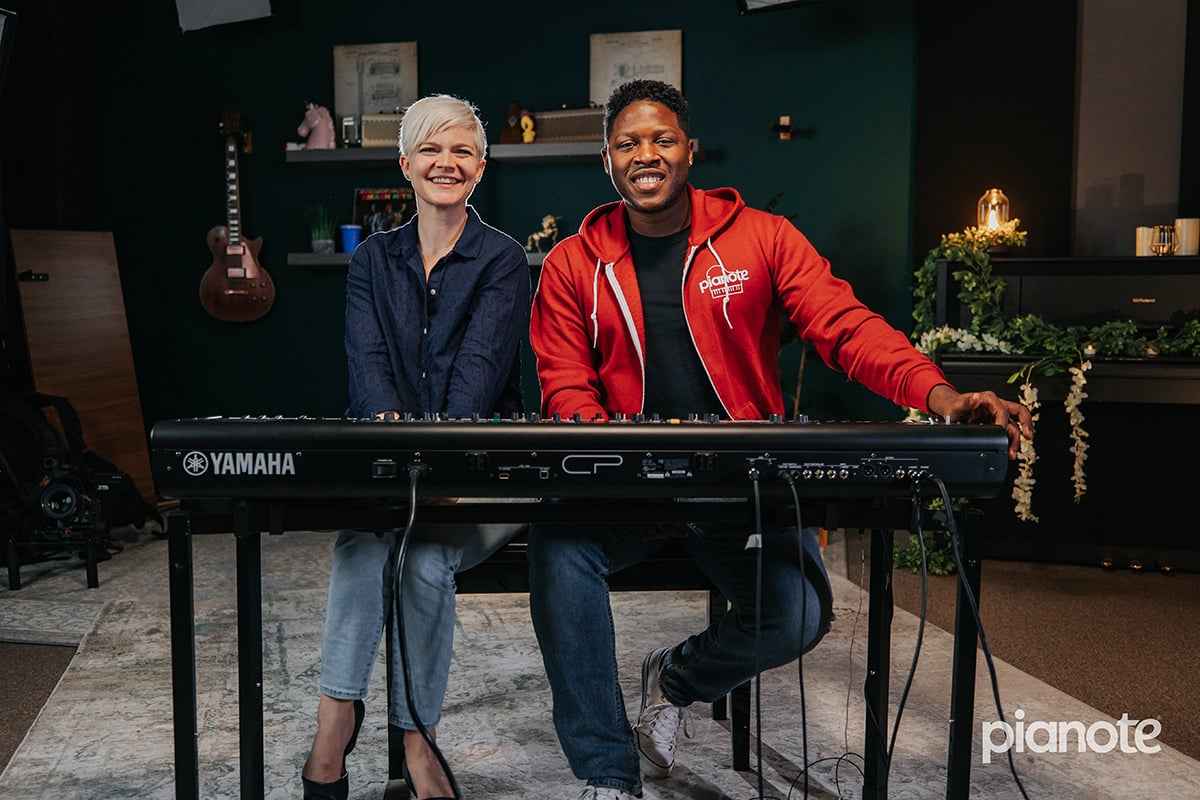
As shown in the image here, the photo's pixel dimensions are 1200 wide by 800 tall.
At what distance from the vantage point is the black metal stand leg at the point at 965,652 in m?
1.39

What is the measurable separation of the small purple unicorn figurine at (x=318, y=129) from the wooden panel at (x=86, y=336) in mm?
1004

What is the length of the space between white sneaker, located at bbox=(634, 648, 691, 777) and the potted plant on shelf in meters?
3.40

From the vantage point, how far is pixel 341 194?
4934 mm

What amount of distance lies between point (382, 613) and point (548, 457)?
1.60 ft

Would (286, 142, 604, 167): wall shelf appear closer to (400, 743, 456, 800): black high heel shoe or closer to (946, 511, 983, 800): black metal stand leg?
(400, 743, 456, 800): black high heel shoe

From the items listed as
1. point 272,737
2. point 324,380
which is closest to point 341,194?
point 324,380

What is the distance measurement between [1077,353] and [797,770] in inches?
86.2

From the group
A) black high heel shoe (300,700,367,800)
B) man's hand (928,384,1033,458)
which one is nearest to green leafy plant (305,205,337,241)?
black high heel shoe (300,700,367,800)

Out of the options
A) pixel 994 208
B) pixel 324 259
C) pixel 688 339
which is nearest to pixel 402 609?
pixel 688 339

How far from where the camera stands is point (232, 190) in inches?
190

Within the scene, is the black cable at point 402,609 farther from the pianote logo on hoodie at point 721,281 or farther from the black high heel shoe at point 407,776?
the pianote logo on hoodie at point 721,281

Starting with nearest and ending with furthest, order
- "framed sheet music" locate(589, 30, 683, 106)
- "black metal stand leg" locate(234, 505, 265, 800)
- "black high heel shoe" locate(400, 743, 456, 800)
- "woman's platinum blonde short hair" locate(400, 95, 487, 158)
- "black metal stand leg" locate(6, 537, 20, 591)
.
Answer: "black metal stand leg" locate(234, 505, 265, 800) → "black high heel shoe" locate(400, 743, 456, 800) → "woman's platinum blonde short hair" locate(400, 95, 487, 158) → "black metal stand leg" locate(6, 537, 20, 591) → "framed sheet music" locate(589, 30, 683, 106)

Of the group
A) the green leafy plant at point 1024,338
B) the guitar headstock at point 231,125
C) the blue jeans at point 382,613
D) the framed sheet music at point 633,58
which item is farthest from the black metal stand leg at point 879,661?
the guitar headstock at point 231,125

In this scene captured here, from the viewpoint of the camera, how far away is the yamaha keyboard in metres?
1.35
